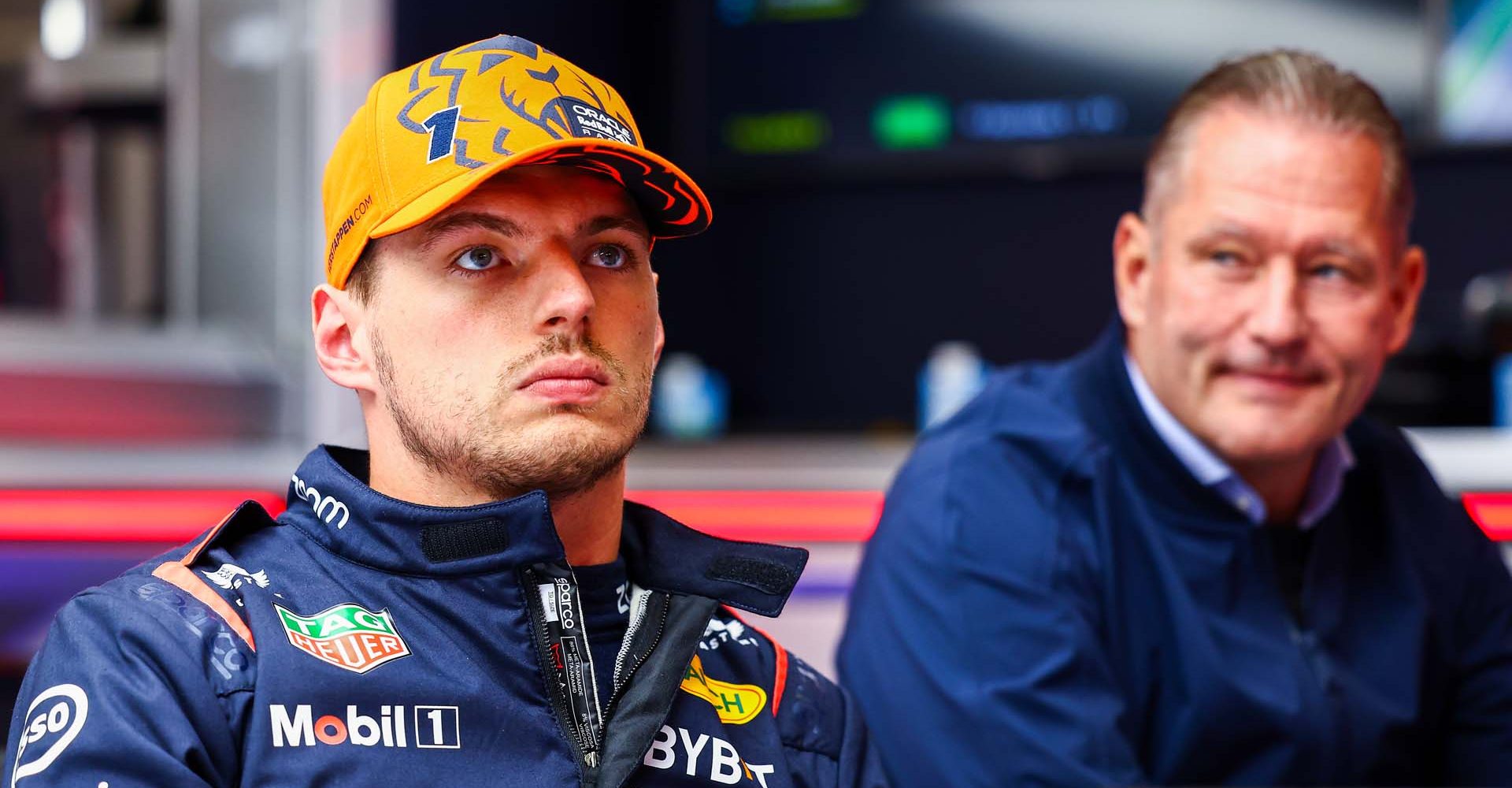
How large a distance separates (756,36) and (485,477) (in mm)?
2643

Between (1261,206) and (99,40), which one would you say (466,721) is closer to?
(1261,206)

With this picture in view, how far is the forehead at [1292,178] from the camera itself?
144 centimetres

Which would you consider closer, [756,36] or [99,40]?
[99,40]

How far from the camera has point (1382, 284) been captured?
146cm

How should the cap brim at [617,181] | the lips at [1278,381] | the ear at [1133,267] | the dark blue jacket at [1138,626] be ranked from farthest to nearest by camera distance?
the ear at [1133,267] < the lips at [1278,381] < the dark blue jacket at [1138,626] < the cap brim at [617,181]

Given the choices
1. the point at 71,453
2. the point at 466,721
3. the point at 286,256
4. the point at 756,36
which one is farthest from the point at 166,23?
the point at 466,721

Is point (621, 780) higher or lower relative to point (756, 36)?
lower

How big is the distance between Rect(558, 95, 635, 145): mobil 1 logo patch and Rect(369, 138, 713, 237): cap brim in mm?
17

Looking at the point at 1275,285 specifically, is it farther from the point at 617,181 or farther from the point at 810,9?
the point at 810,9

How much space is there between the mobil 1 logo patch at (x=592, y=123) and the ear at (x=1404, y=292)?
0.85 m

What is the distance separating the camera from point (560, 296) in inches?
37.6

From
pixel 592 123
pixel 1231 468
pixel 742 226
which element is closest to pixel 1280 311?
pixel 1231 468

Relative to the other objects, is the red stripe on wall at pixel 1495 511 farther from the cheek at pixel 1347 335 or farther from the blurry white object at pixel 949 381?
the blurry white object at pixel 949 381

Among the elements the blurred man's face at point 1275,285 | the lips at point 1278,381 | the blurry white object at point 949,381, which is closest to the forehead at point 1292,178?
the blurred man's face at point 1275,285
